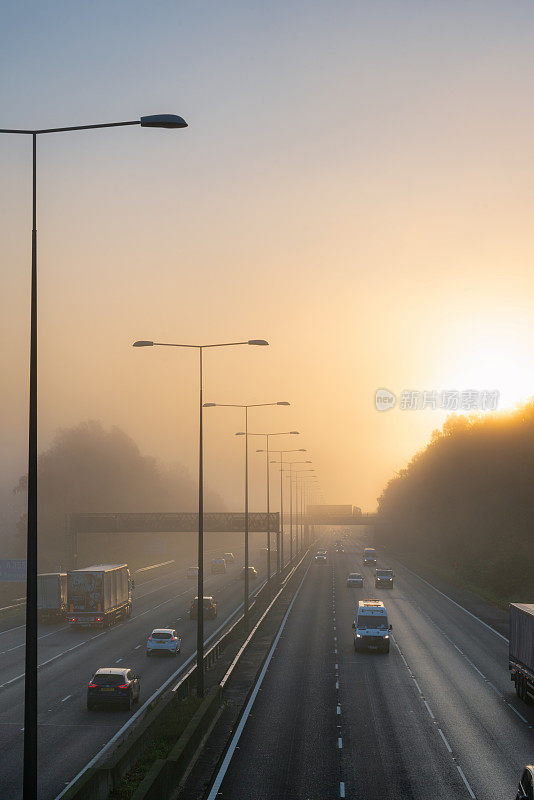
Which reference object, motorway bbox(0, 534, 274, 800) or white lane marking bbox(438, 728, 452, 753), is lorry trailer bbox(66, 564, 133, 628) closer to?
motorway bbox(0, 534, 274, 800)

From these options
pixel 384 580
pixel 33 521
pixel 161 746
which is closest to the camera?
pixel 33 521

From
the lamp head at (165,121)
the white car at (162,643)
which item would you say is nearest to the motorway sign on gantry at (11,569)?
the white car at (162,643)

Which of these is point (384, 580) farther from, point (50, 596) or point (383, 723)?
point (383, 723)

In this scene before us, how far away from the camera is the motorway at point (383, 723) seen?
2466cm

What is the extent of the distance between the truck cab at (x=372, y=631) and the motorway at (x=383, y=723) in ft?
1.73

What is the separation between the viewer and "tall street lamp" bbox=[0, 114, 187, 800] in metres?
15.7

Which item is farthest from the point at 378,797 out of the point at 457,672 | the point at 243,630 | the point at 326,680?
the point at 243,630

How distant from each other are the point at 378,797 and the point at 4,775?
11.2 meters

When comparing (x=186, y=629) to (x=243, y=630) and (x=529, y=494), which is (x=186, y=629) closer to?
(x=243, y=630)

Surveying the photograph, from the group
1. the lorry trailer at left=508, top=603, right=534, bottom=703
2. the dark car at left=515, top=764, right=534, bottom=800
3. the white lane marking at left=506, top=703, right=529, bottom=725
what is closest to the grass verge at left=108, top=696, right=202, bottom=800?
the dark car at left=515, top=764, right=534, bottom=800

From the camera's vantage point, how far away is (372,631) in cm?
5084

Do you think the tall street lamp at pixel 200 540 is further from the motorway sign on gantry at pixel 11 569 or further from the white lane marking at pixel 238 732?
the motorway sign on gantry at pixel 11 569

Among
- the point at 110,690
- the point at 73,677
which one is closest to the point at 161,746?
the point at 110,690

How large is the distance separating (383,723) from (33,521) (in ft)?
66.3
